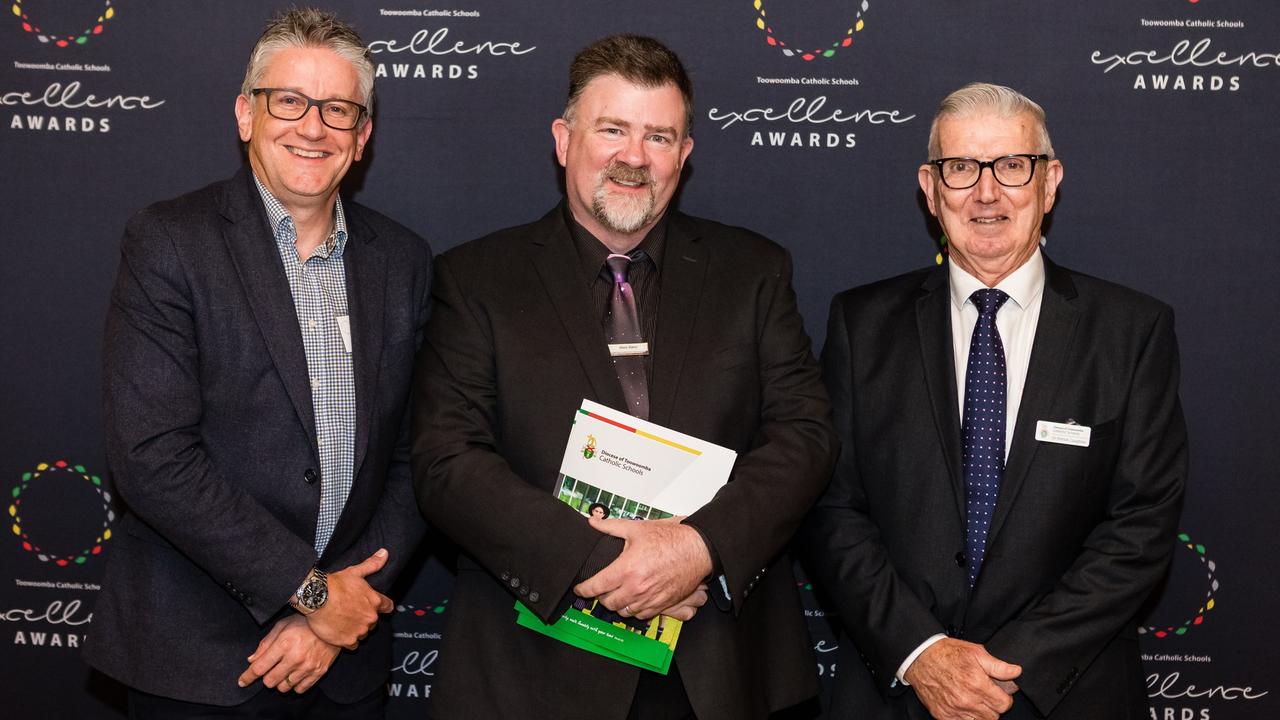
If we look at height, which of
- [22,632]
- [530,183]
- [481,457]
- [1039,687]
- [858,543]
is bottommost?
[22,632]

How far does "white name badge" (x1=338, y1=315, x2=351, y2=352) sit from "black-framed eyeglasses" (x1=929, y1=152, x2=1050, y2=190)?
1645 millimetres

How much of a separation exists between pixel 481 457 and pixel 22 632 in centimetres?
237

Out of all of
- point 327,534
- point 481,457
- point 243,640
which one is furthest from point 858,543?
point 243,640

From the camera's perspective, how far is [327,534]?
2.77m

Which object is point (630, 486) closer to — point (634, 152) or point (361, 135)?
point (634, 152)

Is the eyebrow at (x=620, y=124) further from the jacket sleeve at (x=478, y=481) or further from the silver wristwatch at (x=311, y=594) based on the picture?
the silver wristwatch at (x=311, y=594)

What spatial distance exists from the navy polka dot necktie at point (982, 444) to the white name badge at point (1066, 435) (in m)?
0.11

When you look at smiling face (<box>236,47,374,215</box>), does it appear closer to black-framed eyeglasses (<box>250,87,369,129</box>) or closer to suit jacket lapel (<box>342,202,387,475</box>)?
black-framed eyeglasses (<box>250,87,369,129</box>)

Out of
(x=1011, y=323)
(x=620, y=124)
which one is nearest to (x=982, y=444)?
(x=1011, y=323)

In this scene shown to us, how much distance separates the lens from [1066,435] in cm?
272

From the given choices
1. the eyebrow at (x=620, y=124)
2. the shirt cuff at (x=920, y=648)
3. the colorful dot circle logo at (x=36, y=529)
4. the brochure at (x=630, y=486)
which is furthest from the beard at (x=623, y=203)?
the colorful dot circle logo at (x=36, y=529)

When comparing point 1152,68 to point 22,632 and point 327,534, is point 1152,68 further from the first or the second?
point 22,632

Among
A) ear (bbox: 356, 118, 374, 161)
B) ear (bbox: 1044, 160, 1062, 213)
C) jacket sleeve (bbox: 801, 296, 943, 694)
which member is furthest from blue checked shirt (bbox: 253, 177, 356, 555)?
ear (bbox: 1044, 160, 1062, 213)

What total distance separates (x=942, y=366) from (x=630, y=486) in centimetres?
91
